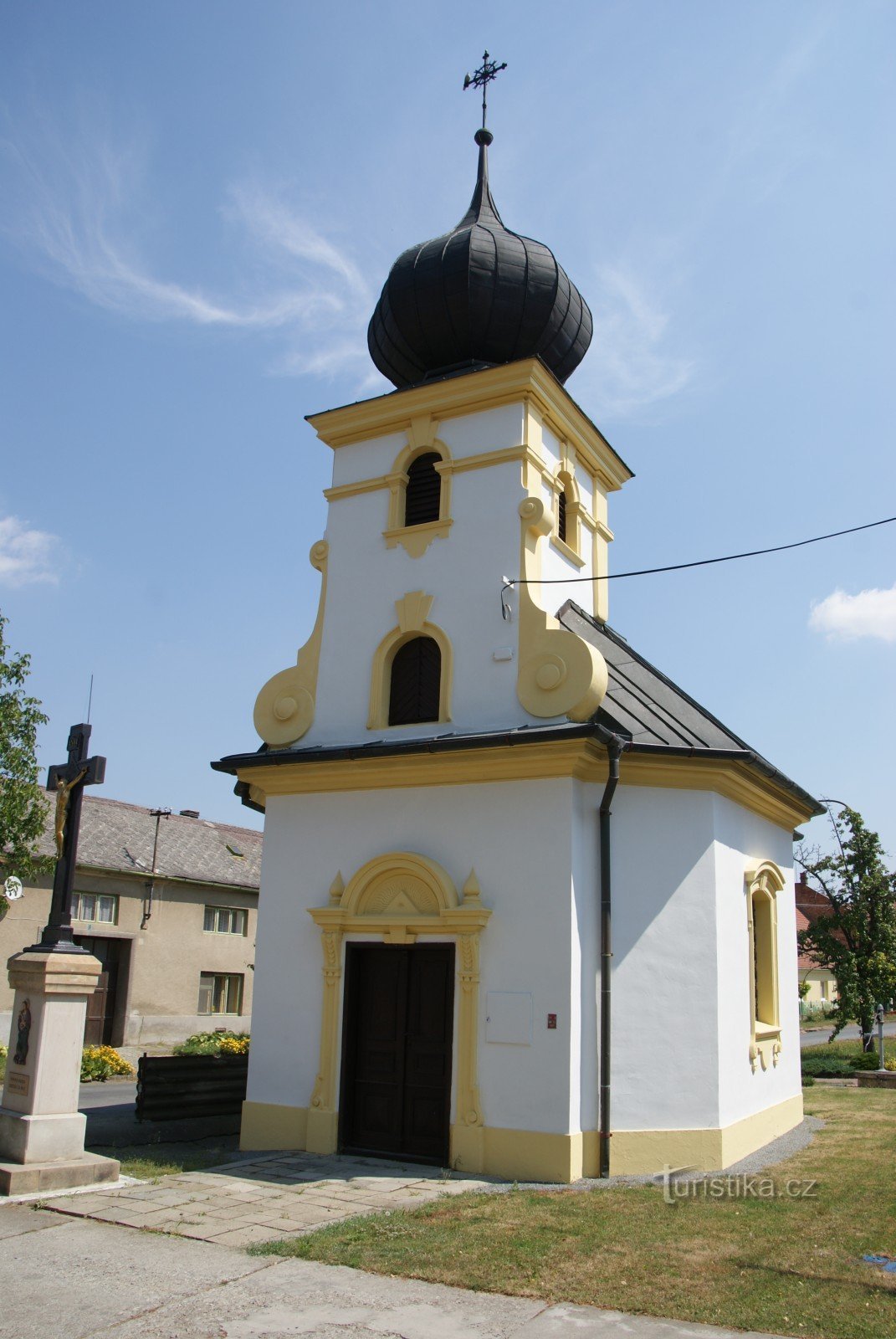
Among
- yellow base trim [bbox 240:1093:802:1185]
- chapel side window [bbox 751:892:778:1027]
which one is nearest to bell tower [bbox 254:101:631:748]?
yellow base trim [bbox 240:1093:802:1185]

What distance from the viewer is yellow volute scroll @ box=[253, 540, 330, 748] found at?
13242 millimetres

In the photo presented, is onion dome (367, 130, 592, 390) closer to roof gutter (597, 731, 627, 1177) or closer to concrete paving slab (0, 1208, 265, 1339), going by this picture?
roof gutter (597, 731, 627, 1177)

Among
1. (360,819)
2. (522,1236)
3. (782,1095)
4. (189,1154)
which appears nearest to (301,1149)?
(189,1154)

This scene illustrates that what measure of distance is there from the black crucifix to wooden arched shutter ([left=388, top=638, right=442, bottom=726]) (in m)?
3.68

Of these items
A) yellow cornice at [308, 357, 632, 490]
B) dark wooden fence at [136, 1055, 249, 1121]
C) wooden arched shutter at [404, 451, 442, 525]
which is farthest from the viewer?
wooden arched shutter at [404, 451, 442, 525]

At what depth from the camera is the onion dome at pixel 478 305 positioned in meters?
14.0

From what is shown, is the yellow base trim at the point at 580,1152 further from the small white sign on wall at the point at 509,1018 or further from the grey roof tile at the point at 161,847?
the grey roof tile at the point at 161,847

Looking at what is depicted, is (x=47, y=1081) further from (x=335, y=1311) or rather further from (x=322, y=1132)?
(x=335, y=1311)

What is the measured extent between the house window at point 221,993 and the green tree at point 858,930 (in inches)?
573

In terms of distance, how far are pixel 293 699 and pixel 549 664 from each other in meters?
3.56

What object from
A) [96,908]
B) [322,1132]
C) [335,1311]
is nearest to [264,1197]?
[322,1132]

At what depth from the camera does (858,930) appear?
2367cm

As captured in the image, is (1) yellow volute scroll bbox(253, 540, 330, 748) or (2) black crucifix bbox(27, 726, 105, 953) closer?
(2) black crucifix bbox(27, 726, 105, 953)

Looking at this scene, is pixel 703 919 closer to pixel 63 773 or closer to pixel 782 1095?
pixel 782 1095
